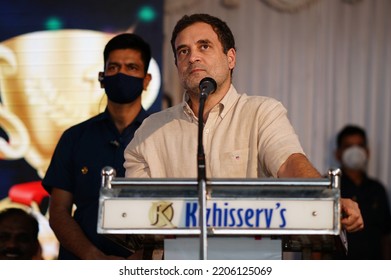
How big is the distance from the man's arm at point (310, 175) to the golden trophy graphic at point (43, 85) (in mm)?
3073

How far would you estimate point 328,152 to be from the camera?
25.3 feet

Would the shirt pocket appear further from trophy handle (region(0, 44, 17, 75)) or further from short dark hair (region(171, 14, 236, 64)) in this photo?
trophy handle (region(0, 44, 17, 75))

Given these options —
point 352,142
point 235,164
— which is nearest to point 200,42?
point 235,164

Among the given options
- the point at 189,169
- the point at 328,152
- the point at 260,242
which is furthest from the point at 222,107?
the point at 328,152

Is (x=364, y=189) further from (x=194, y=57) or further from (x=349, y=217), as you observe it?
(x=349, y=217)

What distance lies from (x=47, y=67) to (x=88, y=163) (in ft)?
5.38

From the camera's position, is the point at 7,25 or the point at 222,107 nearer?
the point at 222,107

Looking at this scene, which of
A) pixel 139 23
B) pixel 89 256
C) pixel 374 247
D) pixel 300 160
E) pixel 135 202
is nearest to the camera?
pixel 135 202

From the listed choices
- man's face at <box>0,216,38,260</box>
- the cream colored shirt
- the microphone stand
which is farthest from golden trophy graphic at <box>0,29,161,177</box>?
the microphone stand

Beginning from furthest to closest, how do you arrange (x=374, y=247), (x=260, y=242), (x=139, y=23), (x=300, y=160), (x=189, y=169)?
(x=374, y=247) < (x=139, y=23) < (x=189, y=169) < (x=300, y=160) < (x=260, y=242)

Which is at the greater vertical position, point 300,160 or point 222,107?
point 222,107

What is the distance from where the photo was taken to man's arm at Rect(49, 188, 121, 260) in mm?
5156
